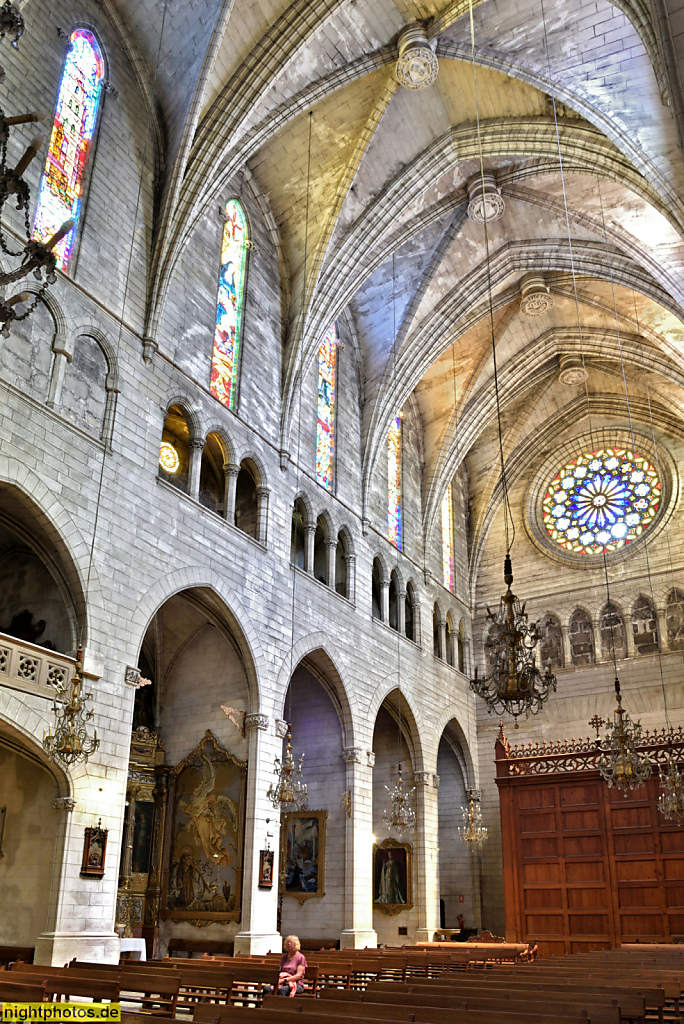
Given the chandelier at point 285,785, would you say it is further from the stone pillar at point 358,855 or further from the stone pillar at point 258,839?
the stone pillar at point 358,855

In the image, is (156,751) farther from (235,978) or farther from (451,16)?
(451,16)

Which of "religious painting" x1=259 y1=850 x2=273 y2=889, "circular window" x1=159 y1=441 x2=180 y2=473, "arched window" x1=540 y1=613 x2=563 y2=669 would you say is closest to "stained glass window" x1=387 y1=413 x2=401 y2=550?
"arched window" x1=540 y1=613 x2=563 y2=669

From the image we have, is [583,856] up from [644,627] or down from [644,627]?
down

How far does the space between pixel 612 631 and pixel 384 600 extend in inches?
267

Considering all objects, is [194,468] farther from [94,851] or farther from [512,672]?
[512,672]

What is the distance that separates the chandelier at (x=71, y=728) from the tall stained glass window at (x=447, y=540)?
15202mm

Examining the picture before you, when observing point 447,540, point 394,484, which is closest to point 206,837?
point 394,484

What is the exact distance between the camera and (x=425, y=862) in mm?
19875

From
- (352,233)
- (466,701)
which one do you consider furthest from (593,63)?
(466,701)

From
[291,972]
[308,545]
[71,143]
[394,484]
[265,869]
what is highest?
[71,143]

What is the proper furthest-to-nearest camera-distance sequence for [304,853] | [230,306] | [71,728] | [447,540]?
[447,540] → [304,853] → [230,306] → [71,728]

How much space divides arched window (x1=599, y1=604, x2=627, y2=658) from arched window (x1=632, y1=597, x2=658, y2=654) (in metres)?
0.35

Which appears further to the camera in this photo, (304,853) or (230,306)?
(304,853)

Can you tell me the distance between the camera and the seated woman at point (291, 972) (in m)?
7.79
